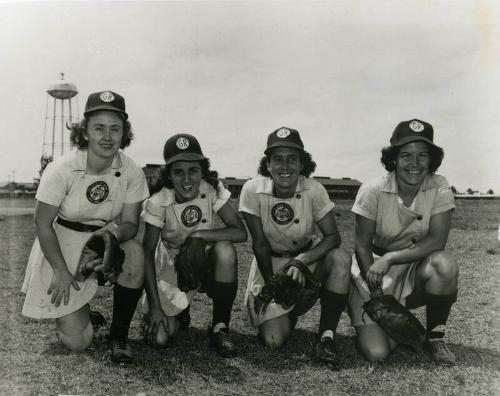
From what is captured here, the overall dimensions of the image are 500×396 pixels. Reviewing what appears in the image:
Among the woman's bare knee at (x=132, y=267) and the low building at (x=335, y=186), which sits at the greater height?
the low building at (x=335, y=186)

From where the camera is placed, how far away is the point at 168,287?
3828mm

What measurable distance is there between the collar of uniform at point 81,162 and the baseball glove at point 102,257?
0.46 meters

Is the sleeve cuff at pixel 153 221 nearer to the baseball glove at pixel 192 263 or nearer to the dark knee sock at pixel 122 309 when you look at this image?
the baseball glove at pixel 192 263

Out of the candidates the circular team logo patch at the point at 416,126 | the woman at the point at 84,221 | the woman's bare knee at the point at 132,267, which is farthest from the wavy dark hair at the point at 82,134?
the circular team logo patch at the point at 416,126

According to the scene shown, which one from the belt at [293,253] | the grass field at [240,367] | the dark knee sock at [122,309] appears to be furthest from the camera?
the belt at [293,253]

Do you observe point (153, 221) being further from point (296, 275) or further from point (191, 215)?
point (296, 275)

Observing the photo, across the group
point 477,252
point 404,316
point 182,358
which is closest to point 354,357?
point 404,316

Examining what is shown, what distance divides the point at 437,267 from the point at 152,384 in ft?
6.35

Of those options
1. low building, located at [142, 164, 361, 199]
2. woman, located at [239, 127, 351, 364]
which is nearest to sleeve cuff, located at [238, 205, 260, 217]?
woman, located at [239, 127, 351, 364]

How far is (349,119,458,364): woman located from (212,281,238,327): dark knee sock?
34.2 inches

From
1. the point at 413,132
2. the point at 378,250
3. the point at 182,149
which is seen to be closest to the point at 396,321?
the point at 378,250

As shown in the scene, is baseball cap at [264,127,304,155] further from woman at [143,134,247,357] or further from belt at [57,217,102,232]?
belt at [57,217,102,232]

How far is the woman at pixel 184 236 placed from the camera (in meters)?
3.53

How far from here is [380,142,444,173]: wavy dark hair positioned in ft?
11.7
